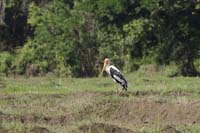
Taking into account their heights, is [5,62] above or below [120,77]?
above

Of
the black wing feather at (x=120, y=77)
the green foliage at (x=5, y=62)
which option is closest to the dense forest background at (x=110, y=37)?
the green foliage at (x=5, y=62)

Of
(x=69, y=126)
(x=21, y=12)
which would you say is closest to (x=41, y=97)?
(x=69, y=126)

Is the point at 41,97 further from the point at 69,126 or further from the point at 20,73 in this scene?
the point at 20,73

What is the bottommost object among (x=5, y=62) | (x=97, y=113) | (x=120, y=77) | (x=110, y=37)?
(x=97, y=113)

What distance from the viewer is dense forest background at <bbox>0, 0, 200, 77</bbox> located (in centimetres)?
2966

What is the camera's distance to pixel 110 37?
29.9 metres

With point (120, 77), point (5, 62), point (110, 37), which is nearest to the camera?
point (120, 77)

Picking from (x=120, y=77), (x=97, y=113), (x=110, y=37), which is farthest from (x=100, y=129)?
(x=110, y=37)

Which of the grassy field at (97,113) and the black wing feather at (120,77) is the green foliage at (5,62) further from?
the black wing feather at (120,77)

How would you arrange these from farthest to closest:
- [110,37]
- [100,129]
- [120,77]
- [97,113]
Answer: [110,37]
[120,77]
[97,113]
[100,129]

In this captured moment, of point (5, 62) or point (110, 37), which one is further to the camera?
point (5, 62)

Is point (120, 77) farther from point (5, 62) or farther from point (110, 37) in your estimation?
point (5, 62)

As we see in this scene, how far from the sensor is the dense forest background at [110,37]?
1168 inches

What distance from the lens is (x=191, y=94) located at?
17703mm
